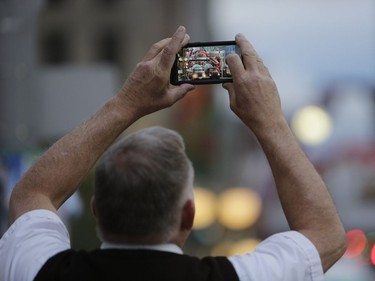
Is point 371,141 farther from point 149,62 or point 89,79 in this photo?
point 149,62

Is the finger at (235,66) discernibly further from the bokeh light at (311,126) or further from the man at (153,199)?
the bokeh light at (311,126)

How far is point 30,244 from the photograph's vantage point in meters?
3.11

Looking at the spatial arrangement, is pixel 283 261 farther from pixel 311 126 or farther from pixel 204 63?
pixel 311 126

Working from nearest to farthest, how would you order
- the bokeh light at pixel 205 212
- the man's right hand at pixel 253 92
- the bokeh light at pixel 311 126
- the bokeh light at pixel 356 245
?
1. the man's right hand at pixel 253 92
2. the bokeh light at pixel 356 245
3. the bokeh light at pixel 311 126
4. the bokeh light at pixel 205 212

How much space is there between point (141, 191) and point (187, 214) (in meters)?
0.16

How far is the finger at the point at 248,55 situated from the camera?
3266 mm

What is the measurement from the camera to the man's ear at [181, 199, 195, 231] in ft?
9.71

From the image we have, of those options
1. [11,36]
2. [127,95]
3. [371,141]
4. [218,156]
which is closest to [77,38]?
[218,156]

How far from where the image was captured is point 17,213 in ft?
10.7

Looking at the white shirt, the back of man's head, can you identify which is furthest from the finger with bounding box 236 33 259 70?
the white shirt

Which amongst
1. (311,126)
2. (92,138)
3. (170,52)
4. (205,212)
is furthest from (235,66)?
(205,212)

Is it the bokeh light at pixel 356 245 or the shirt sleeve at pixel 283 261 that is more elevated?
the shirt sleeve at pixel 283 261

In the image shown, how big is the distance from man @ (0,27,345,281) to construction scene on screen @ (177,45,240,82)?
0.13 ft

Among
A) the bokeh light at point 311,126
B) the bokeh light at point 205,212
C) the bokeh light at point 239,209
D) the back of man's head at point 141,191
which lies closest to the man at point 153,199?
the back of man's head at point 141,191
